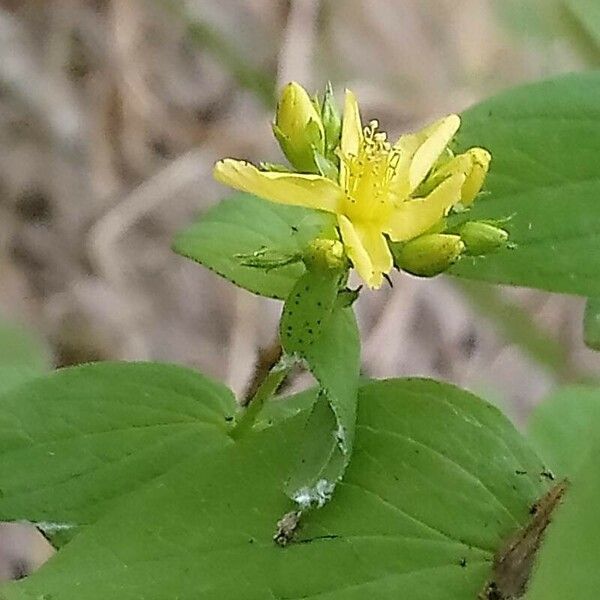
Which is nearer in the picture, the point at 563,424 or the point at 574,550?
the point at 574,550

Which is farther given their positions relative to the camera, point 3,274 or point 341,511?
point 3,274

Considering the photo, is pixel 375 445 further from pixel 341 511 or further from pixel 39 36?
pixel 39 36

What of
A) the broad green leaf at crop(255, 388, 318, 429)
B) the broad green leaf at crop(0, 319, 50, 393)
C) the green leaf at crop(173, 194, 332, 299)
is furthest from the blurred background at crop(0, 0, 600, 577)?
the green leaf at crop(173, 194, 332, 299)

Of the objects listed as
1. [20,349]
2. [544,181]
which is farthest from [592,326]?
[20,349]

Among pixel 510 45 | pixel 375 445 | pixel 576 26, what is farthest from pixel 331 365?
pixel 510 45

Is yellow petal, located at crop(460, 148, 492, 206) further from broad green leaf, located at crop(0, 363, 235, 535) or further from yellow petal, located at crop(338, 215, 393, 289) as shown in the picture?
broad green leaf, located at crop(0, 363, 235, 535)

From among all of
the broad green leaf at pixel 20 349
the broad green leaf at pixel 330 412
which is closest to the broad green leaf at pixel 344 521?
the broad green leaf at pixel 330 412

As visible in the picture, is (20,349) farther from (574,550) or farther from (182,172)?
(574,550)

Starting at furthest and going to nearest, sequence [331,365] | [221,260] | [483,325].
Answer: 1. [483,325]
2. [221,260]
3. [331,365]
